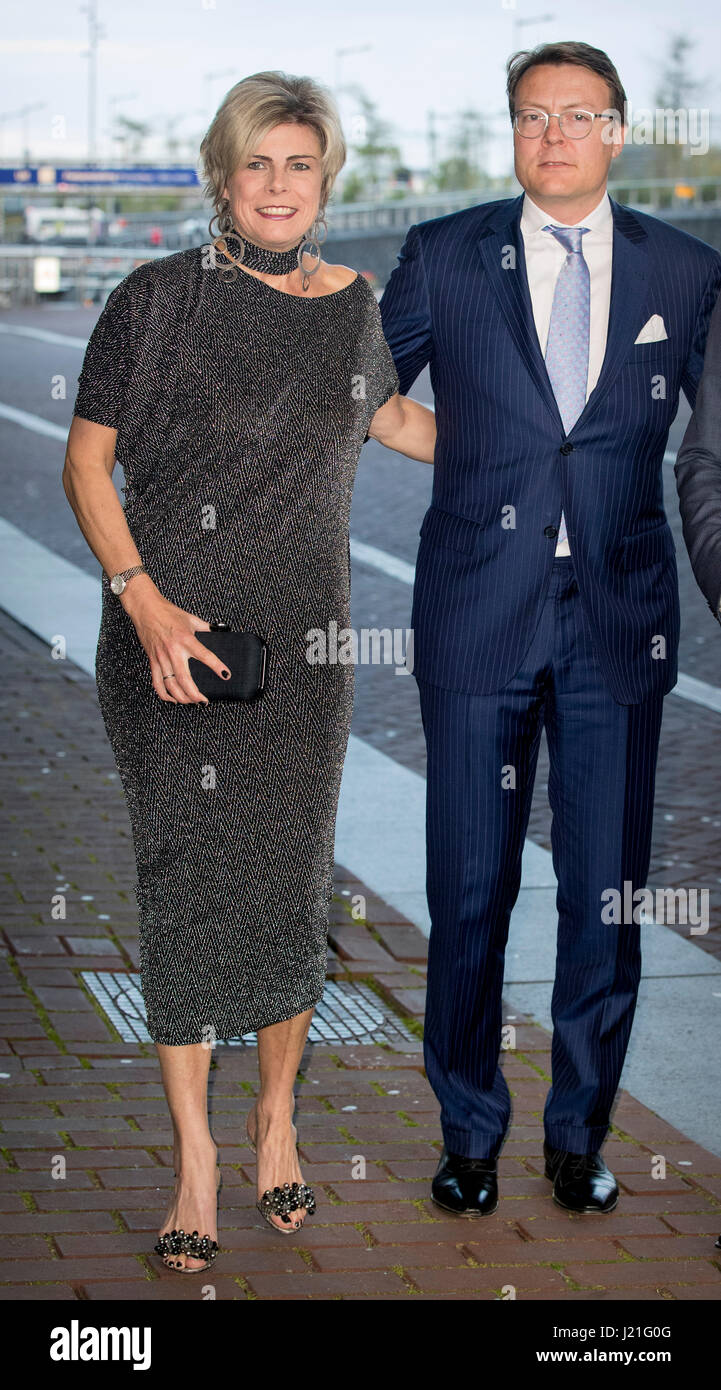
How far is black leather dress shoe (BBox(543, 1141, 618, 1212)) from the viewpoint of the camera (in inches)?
144

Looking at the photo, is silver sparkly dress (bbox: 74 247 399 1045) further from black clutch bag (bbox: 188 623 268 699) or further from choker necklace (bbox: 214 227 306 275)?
black clutch bag (bbox: 188 623 268 699)

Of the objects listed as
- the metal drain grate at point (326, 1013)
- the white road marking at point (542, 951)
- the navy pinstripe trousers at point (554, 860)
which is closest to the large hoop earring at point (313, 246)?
the navy pinstripe trousers at point (554, 860)

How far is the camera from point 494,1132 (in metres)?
3.74

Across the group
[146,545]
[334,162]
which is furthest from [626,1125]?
[334,162]

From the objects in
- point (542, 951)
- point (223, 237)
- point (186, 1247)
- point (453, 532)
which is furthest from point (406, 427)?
point (542, 951)

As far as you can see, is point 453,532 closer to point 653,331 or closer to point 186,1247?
point 653,331

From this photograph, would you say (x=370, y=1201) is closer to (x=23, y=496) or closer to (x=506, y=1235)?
(x=506, y=1235)

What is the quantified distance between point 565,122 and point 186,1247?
2.19 metres

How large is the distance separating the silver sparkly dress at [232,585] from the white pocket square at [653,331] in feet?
1.63

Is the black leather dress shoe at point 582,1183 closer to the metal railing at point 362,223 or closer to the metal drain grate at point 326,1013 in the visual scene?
the metal drain grate at point 326,1013

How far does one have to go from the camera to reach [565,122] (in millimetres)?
3395

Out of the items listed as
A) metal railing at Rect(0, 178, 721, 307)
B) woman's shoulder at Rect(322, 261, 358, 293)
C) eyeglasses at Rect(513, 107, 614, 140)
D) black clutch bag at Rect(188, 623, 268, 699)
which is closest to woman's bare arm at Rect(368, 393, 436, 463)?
woman's shoulder at Rect(322, 261, 358, 293)
